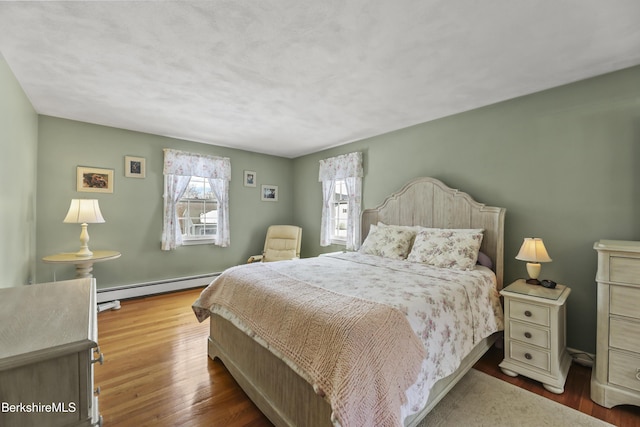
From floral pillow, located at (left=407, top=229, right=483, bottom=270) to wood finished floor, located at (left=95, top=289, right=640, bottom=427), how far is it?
866 millimetres

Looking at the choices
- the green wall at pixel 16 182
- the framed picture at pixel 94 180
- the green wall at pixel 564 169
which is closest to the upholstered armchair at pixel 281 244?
the framed picture at pixel 94 180

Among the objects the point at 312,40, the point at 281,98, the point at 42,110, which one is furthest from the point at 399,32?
the point at 42,110

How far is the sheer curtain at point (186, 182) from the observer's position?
399 cm

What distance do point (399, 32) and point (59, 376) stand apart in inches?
89.8

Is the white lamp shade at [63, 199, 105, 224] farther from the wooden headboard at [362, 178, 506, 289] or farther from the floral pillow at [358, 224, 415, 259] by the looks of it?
the wooden headboard at [362, 178, 506, 289]

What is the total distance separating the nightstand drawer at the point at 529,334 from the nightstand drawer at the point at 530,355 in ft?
0.16

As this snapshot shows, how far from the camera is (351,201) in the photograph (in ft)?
13.6

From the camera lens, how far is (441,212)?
305 cm

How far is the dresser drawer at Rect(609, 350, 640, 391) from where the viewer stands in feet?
5.50

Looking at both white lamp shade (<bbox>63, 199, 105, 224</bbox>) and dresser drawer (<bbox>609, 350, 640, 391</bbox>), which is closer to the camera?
dresser drawer (<bbox>609, 350, 640, 391</bbox>)

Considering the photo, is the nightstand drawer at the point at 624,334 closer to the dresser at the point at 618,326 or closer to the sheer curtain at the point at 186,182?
the dresser at the point at 618,326

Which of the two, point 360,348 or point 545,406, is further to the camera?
point 545,406

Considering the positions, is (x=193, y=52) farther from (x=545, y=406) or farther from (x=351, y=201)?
(x=545, y=406)

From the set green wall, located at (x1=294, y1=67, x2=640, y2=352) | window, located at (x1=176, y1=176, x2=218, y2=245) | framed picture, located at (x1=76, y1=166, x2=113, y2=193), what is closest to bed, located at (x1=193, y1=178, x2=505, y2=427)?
green wall, located at (x1=294, y1=67, x2=640, y2=352)
